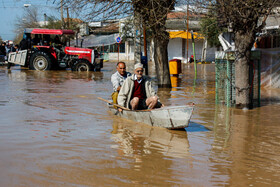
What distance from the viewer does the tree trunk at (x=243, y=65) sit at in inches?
394

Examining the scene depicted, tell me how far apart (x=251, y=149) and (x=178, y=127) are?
4.91 ft

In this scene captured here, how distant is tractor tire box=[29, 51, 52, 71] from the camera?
21.7 meters

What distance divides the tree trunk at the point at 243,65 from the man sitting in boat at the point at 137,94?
9.38ft

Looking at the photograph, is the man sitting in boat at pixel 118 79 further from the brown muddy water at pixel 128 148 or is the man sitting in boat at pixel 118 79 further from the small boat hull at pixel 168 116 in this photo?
the small boat hull at pixel 168 116

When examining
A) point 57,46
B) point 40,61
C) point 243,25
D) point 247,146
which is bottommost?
point 247,146

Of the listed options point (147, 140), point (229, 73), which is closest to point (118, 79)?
point (147, 140)

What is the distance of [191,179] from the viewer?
4.87 meters

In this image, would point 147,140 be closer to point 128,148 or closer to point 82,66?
point 128,148

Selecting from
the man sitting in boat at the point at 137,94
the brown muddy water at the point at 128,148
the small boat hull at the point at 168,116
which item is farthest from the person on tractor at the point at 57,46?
the small boat hull at the point at 168,116

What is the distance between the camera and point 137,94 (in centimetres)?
841

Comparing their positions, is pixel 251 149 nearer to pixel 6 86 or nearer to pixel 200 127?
pixel 200 127

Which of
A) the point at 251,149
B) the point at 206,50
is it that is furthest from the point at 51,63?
the point at 206,50

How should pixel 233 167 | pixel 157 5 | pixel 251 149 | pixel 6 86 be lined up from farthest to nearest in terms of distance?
pixel 6 86 → pixel 157 5 → pixel 251 149 → pixel 233 167

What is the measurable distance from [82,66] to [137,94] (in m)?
13.9
